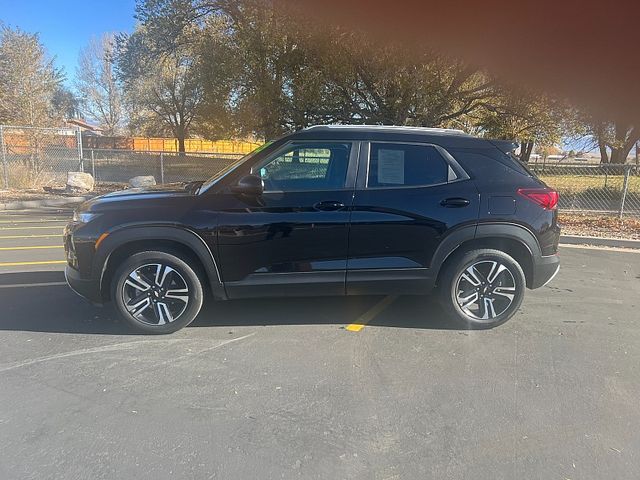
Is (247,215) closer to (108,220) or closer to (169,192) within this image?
(169,192)

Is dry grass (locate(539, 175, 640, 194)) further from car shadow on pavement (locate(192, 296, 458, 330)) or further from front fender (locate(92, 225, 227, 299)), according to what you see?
front fender (locate(92, 225, 227, 299))

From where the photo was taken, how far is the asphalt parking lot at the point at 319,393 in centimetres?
255

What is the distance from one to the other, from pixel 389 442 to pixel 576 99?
1282cm

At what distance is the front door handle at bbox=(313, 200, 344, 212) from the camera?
161 inches

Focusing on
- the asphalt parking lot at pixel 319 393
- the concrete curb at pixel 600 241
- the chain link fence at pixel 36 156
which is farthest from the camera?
the chain link fence at pixel 36 156

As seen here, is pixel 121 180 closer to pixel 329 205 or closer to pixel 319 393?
pixel 329 205

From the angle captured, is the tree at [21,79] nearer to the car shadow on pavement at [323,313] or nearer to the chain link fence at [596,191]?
the car shadow on pavement at [323,313]

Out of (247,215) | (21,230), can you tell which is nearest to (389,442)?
(247,215)

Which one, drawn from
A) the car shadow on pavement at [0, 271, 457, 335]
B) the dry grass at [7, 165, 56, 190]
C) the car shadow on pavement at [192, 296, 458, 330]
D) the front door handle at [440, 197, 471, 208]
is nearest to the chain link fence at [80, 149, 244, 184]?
the dry grass at [7, 165, 56, 190]

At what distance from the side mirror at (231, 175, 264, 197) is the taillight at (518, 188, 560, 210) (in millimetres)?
2386

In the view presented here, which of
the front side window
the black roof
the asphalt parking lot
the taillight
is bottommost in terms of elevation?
the asphalt parking lot

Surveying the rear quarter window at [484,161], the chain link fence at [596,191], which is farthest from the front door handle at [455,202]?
the chain link fence at [596,191]

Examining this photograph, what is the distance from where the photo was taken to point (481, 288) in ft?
14.5

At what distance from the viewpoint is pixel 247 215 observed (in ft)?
13.3
